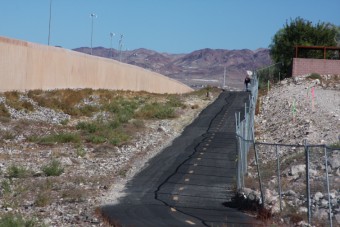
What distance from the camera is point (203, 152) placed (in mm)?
32625

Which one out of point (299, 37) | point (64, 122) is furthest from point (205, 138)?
point (299, 37)

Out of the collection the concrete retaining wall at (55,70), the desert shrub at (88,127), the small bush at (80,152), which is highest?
the concrete retaining wall at (55,70)

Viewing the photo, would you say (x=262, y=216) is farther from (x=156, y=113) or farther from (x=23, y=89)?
(x=23, y=89)

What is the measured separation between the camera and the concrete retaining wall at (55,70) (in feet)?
150

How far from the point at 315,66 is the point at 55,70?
71.3ft

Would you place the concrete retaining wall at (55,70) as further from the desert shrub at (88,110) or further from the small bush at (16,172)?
the small bush at (16,172)

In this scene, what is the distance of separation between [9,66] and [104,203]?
26396 mm

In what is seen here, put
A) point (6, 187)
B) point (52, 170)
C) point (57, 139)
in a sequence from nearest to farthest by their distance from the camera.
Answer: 1. point (6, 187)
2. point (52, 170)
3. point (57, 139)

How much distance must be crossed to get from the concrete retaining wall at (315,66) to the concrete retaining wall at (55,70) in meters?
16.0

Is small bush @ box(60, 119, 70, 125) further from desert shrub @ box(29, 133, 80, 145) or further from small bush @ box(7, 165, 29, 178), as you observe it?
small bush @ box(7, 165, 29, 178)

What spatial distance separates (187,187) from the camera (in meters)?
23.9

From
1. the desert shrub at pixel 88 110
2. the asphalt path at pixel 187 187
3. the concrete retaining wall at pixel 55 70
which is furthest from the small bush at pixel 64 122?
the asphalt path at pixel 187 187

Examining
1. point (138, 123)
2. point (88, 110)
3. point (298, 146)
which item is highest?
point (298, 146)

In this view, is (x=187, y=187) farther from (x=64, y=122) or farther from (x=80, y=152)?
(x=64, y=122)
